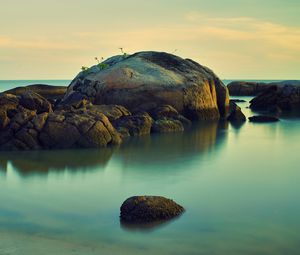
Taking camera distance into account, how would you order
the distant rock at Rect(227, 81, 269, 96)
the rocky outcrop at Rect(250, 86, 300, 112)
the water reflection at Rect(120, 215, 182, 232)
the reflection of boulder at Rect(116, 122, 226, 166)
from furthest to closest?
the distant rock at Rect(227, 81, 269, 96) → the rocky outcrop at Rect(250, 86, 300, 112) → the reflection of boulder at Rect(116, 122, 226, 166) → the water reflection at Rect(120, 215, 182, 232)

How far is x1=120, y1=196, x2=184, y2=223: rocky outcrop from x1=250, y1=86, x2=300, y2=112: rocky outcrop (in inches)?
1273

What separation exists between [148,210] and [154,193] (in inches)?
92.7

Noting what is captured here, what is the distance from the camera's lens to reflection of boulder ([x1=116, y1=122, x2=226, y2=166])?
17.5m

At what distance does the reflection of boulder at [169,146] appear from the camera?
57.5 feet

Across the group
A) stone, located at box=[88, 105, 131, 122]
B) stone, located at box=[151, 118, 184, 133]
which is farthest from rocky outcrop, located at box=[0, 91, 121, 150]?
stone, located at box=[151, 118, 184, 133]

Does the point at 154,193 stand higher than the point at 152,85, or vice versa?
the point at 152,85

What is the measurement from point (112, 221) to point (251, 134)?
16138mm

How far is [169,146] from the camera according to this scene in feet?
65.6

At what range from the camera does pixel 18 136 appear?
61.1 ft

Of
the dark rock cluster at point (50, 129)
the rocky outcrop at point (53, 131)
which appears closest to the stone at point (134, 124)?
the dark rock cluster at point (50, 129)

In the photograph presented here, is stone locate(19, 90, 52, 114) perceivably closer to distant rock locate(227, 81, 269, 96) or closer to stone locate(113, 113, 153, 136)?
stone locate(113, 113, 153, 136)

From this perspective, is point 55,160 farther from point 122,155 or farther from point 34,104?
point 34,104

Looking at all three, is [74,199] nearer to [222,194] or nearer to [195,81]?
[222,194]

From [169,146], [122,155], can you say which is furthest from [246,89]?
[122,155]
